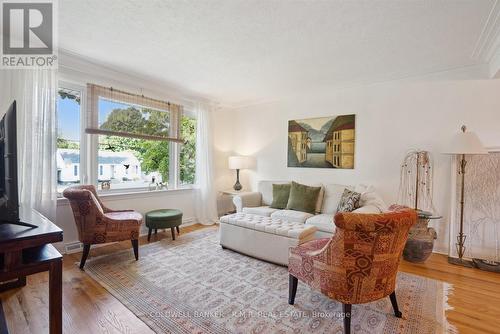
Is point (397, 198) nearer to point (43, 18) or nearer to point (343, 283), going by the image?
point (343, 283)

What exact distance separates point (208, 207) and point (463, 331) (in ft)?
12.6

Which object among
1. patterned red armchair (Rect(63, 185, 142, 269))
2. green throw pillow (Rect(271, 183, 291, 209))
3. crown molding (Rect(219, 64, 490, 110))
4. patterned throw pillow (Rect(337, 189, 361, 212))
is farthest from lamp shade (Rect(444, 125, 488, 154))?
patterned red armchair (Rect(63, 185, 142, 269))

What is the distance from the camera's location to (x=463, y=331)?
1724 mm

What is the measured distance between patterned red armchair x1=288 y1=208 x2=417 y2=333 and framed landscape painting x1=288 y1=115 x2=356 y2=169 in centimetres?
246

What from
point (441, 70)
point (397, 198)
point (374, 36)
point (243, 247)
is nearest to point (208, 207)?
point (243, 247)

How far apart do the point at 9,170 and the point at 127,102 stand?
262 cm

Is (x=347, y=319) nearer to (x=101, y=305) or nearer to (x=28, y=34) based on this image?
(x=101, y=305)

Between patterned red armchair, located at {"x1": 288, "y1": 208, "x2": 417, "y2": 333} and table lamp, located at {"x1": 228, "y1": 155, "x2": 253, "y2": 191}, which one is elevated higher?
table lamp, located at {"x1": 228, "y1": 155, "x2": 253, "y2": 191}

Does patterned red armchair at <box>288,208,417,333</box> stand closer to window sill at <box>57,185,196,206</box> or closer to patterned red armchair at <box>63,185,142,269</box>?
patterned red armchair at <box>63,185,142,269</box>

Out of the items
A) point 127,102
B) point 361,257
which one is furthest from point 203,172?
point 361,257

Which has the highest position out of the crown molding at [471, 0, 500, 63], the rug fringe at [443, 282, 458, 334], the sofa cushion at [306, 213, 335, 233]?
the crown molding at [471, 0, 500, 63]

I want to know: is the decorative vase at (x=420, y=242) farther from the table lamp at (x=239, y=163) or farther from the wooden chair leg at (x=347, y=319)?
the table lamp at (x=239, y=163)

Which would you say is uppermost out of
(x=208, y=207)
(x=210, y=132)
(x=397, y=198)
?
(x=210, y=132)

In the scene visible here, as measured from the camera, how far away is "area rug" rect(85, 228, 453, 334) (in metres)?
1.77
